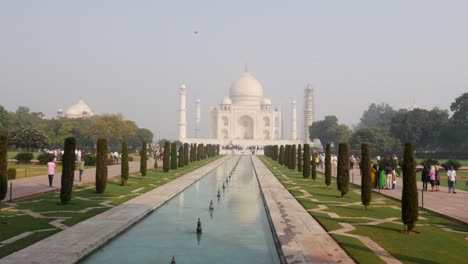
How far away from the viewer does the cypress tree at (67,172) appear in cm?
1487

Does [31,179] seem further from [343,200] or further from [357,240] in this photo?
[357,240]

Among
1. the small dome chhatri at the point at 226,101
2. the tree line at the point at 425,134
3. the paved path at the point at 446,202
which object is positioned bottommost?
the paved path at the point at 446,202

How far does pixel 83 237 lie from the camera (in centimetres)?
982

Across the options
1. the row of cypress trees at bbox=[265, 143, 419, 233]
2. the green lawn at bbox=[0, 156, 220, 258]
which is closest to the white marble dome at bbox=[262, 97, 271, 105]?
the row of cypress trees at bbox=[265, 143, 419, 233]

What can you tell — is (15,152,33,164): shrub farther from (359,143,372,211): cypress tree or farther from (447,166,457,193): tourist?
(447,166,457,193): tourist

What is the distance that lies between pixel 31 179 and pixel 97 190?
665 centimetres

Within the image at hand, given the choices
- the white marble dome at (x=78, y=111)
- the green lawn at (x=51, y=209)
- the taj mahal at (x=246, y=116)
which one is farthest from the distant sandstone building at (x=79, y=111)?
the green lawn at (x=51, y=209)

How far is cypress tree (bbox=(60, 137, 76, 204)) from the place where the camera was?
585 inches

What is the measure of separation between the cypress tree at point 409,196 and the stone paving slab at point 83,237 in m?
6.28

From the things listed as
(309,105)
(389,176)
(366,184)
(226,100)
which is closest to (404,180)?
(366,184)

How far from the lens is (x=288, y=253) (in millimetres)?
8648

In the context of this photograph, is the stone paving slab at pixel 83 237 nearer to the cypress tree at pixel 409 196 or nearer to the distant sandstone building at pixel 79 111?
the cypress tree at pixel 409 196

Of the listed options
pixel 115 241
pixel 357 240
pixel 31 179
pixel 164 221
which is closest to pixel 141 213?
pixel 164 221

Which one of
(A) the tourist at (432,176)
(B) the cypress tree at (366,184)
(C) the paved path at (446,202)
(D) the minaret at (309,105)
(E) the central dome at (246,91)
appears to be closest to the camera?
(C) the paved path at (446,202)
